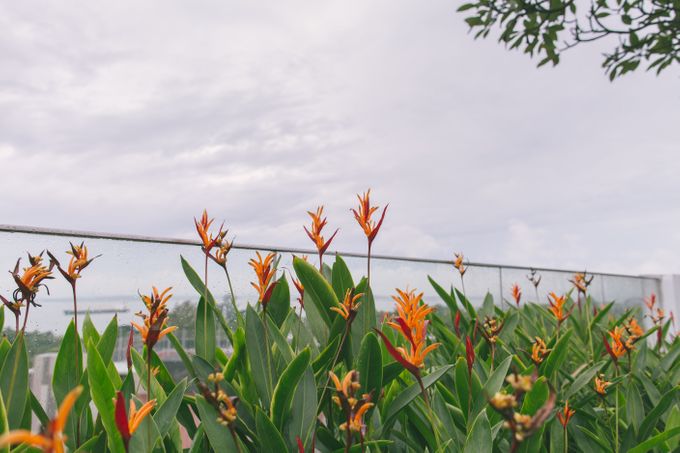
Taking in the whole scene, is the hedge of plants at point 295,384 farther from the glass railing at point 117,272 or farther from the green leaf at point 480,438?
the glass railing at point 117,272

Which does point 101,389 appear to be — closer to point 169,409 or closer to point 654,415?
point 169,409

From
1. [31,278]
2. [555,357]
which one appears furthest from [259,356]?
[555,357]

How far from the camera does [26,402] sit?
37.5 inches

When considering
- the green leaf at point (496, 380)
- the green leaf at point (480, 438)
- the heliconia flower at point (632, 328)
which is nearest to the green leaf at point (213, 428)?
the green leaf at point (480, 438)

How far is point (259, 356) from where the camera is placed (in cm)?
98

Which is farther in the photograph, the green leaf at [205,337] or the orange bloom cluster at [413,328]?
the green leaf at [205,337]

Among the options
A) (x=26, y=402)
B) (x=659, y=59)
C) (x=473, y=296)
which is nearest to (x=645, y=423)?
(x=26, y=402)

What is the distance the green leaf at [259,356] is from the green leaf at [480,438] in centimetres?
33

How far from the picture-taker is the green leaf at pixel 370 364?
0.92 meters

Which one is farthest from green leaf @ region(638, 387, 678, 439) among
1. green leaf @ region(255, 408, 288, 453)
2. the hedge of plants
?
green leaf @ region(255, 408, 288, 453)

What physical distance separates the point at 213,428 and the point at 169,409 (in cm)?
9

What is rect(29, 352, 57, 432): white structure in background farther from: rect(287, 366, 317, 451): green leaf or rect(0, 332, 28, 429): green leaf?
rect(287, 366, 317, 451): green leaf

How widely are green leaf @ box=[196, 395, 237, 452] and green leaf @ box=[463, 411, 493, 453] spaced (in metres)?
0.34

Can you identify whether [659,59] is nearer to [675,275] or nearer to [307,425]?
[307,425]
